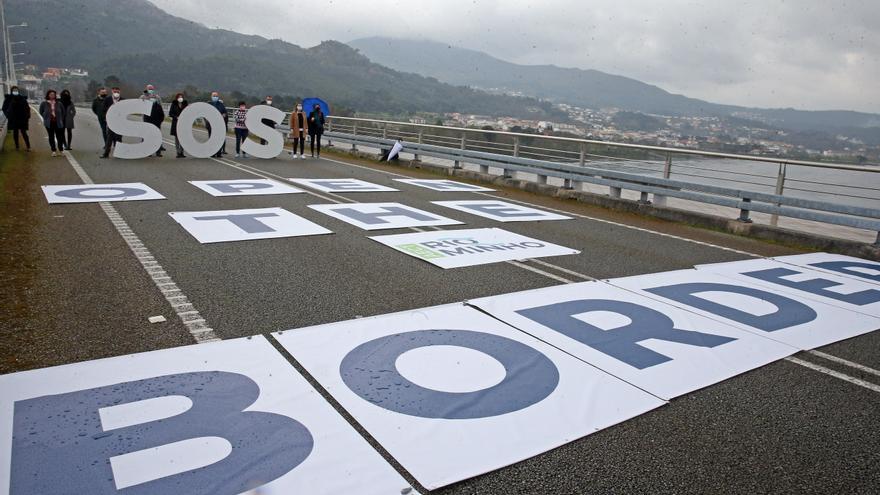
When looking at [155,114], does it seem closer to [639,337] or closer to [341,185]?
[341,185]

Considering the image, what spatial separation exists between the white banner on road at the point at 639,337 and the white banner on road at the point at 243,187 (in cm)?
801

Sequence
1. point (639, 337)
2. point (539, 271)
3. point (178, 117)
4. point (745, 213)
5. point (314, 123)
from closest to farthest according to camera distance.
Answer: point (639, 337) < point (539, 271) < point (745, 213) < point (178, 117) < point (314, 123)

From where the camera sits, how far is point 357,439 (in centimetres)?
344

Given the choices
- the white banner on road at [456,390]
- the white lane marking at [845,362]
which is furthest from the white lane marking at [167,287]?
the white lane marking at [845,362]

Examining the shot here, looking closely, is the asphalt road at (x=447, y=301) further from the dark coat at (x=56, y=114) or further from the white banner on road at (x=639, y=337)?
the dark coat at (x=56, y=114)

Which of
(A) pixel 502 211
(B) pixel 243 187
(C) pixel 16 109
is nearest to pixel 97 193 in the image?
(B) pixel 243 187

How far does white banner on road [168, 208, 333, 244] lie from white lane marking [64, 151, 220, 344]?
0.78 metres

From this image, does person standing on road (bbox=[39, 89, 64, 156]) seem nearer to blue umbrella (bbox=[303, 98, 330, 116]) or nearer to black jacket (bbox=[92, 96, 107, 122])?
black jacket (bbox=[92, 96, 107, 122])

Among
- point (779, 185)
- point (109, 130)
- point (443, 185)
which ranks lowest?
point (443, 185)

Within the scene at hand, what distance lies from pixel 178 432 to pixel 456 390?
1.71m

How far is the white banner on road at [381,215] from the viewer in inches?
396

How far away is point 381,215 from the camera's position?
1090 centimetres

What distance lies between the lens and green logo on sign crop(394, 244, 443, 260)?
25.8 feet

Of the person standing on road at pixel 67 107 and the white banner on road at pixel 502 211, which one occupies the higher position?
the person standing on road at pixel 67 107
